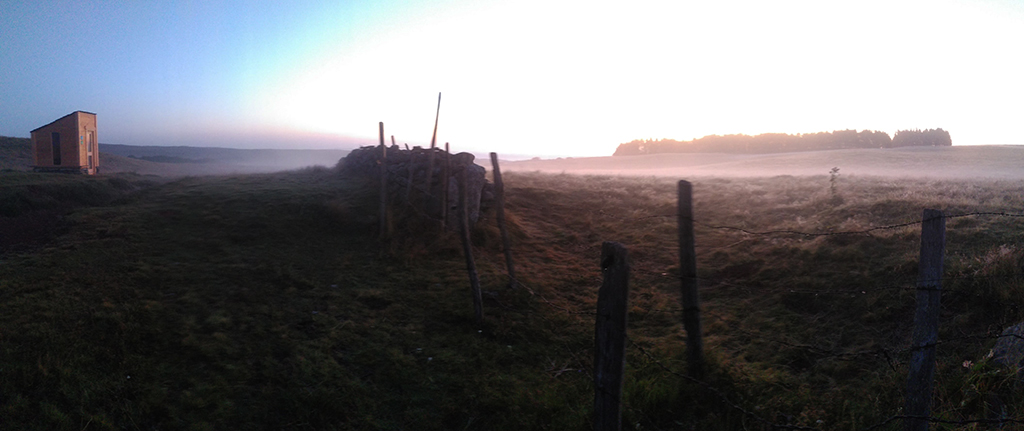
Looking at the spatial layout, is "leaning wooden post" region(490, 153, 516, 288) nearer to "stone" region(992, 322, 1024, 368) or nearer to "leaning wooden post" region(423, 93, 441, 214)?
"leaning wooden post" region(423, 93, 441, 214)

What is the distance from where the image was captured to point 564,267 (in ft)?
35.9

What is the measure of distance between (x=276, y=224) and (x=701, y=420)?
475 inches

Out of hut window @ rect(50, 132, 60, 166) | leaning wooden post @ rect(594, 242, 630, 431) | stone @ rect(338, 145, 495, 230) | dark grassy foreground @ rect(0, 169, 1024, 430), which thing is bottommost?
dark grassy foreground @ rect(0, 169, 1024, 430)

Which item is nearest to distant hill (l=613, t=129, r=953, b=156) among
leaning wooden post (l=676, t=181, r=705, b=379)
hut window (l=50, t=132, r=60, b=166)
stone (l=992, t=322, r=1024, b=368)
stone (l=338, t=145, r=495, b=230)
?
stone (l=338, t=145, r=495, b=230)

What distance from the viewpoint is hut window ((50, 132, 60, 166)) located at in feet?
78.8

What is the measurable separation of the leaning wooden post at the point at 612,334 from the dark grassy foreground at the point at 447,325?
0.60 m

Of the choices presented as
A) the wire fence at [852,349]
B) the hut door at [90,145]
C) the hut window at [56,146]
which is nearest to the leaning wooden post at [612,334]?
the wire fence at [852,349]

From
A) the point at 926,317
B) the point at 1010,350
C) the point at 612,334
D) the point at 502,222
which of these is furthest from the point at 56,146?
the point at 1010,350

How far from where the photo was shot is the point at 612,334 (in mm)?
3297

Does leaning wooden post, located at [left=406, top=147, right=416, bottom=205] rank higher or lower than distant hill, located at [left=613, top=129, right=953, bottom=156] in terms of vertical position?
lower

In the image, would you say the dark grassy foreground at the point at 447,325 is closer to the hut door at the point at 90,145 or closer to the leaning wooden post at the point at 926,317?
the leaning wooden post at the point at 926,317

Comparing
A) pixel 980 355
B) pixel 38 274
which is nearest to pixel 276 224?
pixel 38 274

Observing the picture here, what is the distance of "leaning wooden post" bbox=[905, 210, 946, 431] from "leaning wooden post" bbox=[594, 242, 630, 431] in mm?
2228

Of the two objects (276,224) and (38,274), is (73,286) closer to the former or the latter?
(38,274)
